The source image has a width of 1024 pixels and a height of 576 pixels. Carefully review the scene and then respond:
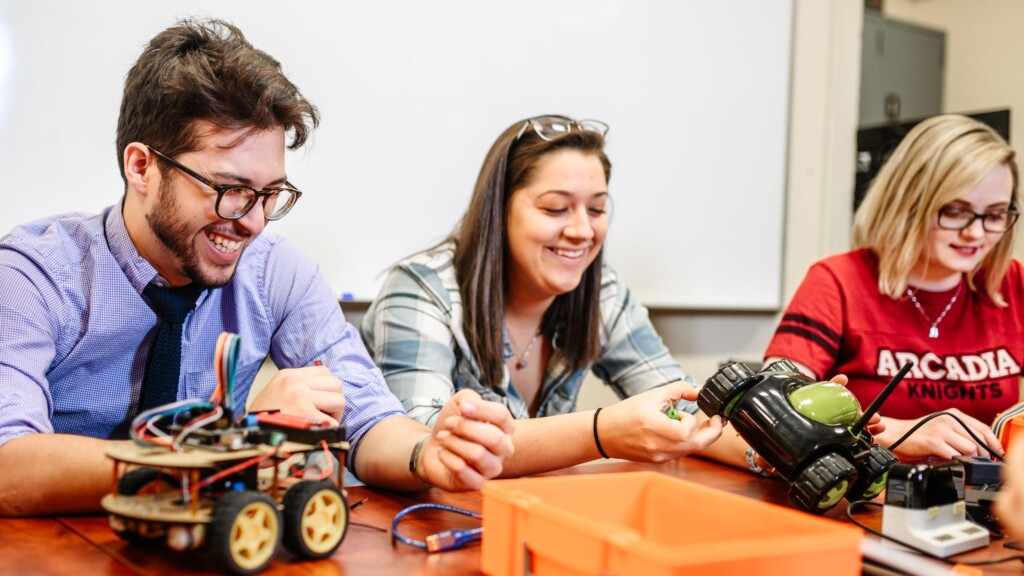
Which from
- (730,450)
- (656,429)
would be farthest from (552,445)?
(730,450)

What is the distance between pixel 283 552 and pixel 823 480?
0.57 meters

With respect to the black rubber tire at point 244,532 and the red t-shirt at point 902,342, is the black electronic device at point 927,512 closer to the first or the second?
the black rubber tire at point 244,532

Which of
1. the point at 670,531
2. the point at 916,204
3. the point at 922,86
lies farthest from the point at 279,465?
the point at 922,86

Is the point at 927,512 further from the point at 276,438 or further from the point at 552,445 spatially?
the point at 276,438

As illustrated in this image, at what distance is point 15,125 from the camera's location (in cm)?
178

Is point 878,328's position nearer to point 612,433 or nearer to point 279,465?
point 612,433

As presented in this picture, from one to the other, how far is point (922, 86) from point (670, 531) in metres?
3.19

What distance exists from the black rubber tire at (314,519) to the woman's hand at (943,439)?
0.91 meters

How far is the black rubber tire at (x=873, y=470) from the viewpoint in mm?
1064

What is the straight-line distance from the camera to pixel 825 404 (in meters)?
1.01

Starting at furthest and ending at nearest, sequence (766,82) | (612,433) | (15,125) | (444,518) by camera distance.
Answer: (766,82) → (15,125) → (612,433) → (444,518)

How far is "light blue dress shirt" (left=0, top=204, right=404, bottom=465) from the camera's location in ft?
3.71

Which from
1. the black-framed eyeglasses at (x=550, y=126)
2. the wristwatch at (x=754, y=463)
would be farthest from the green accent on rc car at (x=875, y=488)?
the black-framed eyeglasses at (x=550, y=126)

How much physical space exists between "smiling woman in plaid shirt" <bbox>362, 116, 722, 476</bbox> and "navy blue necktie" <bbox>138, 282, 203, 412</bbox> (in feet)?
1.32
